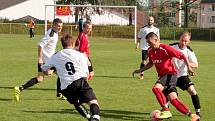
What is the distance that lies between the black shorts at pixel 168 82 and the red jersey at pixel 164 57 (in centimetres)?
7

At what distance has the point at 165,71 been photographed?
9.16 m

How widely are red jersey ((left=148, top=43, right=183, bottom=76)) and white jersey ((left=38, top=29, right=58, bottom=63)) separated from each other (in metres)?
3.71

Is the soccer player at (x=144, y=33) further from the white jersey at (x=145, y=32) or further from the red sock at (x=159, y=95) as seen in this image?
the red sock at (x=159, y=95)

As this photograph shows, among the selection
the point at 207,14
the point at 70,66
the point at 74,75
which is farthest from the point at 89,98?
the point at 207,14

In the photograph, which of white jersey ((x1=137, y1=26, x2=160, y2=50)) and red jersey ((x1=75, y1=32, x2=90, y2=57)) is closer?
red jersey ((x1=75, y1=32, x2=90, y2=57))

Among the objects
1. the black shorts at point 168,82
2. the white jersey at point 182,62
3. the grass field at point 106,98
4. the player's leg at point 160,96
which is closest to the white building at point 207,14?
the grass field at point 106,98

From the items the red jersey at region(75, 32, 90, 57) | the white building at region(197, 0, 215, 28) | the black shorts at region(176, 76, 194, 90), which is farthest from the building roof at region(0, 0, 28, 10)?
the black shorts at region(176, 76, 194, 90)

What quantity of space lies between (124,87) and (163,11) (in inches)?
3967

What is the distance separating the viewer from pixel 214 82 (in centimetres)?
1634

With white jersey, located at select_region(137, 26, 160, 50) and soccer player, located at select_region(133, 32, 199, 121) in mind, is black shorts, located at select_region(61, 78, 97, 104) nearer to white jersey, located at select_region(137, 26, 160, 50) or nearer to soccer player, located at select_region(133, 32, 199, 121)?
soccer player, located at select_region(133, 32, 199, 121)

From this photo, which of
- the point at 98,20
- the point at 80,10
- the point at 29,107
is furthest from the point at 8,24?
the point at 29,107

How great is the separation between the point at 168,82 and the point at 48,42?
411 centimetres

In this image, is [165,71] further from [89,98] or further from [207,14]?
[207,14]

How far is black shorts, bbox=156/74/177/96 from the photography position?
9.16m
